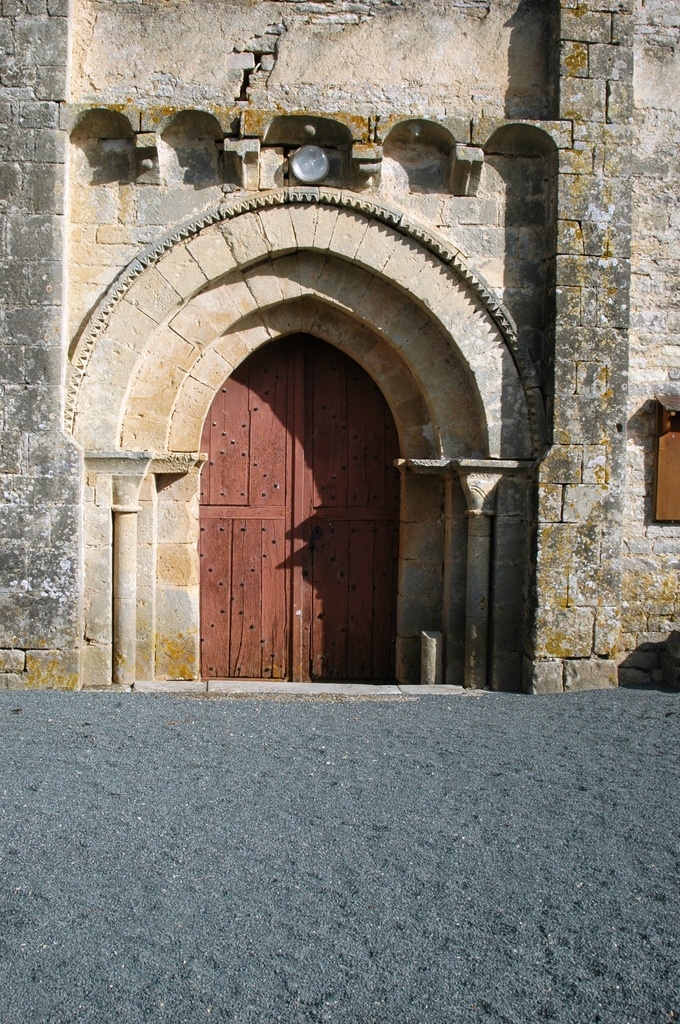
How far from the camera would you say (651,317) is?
568cm

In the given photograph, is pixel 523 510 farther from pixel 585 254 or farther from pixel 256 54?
pixel 256 54

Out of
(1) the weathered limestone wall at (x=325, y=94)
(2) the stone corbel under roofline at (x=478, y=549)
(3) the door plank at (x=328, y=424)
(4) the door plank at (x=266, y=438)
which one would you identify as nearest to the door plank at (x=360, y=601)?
(3) the door plank at (x=328, y=424)

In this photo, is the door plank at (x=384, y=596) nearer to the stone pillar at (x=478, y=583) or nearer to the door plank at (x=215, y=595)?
the stone pillar at (x=478, y=583)

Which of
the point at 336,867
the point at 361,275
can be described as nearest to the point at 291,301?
the point at 361,275

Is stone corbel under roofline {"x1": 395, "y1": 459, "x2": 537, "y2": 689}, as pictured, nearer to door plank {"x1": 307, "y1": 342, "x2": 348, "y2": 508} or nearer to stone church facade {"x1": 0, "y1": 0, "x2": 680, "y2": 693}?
stone church facade {"x1": 0, "y1": 0, "x2": 680, "y2": 693}

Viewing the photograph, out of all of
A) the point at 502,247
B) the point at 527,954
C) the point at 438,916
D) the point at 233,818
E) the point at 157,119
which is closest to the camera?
the point at 527,954

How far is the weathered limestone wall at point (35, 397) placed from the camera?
17.2ft

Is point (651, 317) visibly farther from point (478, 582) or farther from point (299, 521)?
point (299, 521)

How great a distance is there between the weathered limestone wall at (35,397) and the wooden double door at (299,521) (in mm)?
1042

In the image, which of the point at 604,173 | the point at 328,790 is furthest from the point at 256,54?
the point at 328,790

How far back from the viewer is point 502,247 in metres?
5.56

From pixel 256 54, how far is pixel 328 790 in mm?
4624

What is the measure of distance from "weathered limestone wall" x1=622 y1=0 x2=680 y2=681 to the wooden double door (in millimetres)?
1676

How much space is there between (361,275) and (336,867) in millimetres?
3884
